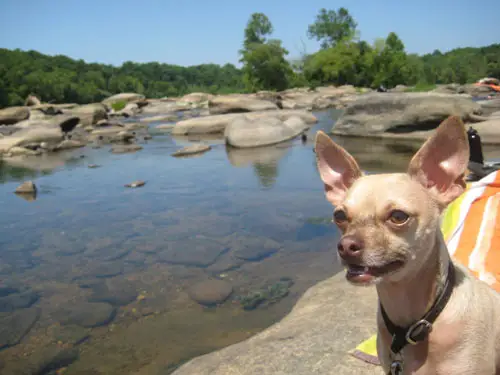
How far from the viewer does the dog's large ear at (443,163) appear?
2.35 m

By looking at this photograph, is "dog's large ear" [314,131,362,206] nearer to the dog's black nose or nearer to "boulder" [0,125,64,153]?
the dog's black nose

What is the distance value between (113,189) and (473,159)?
8.14m

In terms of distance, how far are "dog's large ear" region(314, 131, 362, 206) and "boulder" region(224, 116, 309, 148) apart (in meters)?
14.1

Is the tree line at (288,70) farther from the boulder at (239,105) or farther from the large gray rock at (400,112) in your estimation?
the large gray rock at (400,112)

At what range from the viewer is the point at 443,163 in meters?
2.40

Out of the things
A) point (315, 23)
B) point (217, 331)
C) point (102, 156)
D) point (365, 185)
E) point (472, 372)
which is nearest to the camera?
point (472, 372)

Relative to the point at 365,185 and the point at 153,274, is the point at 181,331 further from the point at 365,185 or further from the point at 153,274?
the point at 365,185

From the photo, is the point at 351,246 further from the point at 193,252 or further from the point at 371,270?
the point at 193,252

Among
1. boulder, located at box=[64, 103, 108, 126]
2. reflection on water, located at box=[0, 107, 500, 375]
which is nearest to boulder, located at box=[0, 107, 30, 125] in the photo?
boulder, located at box=[64, 103, 108, 126]

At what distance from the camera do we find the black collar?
2.14 metres

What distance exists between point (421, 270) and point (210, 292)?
367 cm

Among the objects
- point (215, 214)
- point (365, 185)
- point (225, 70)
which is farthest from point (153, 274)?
point (225, 70)

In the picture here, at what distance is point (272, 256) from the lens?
6.43m

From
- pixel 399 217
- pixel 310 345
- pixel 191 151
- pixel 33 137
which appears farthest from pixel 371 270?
pixel 33 137
